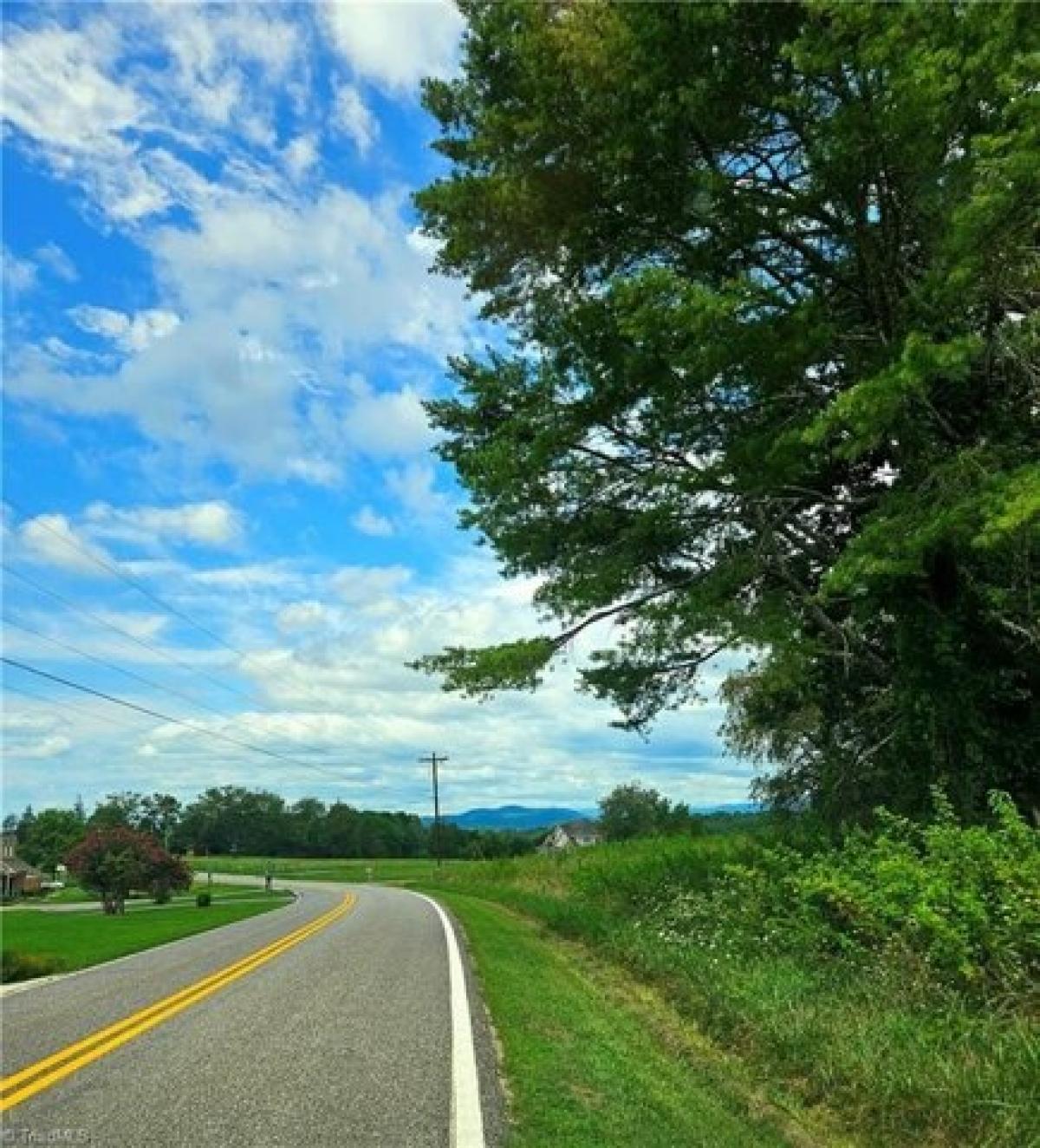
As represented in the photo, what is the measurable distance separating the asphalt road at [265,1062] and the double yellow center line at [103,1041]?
0.10 metres

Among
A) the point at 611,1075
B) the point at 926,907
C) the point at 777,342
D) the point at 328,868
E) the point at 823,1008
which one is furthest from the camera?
the point at 328,868

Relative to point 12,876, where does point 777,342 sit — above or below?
below

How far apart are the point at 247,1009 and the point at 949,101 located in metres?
11.4

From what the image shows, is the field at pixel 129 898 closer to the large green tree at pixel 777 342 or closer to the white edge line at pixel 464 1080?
the large green tree at pixel 777 342

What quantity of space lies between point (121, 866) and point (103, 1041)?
6747cm

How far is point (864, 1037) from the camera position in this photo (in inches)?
301

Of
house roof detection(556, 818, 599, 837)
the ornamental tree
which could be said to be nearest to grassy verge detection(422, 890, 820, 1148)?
the ornamental tree

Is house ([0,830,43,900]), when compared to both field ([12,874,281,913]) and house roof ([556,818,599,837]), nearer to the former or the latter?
field ([12,874,281,913])


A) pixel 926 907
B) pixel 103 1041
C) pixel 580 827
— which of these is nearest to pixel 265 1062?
pixel 103 1041

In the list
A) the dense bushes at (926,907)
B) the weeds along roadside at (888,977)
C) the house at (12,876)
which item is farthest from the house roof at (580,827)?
the weeds along roadside at (888,977)

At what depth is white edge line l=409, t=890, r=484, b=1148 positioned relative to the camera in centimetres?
623

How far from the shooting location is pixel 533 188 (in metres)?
14.0

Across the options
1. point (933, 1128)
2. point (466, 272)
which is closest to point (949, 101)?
point (466, 272)

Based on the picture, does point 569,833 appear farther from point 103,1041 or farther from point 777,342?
point 103,1041
